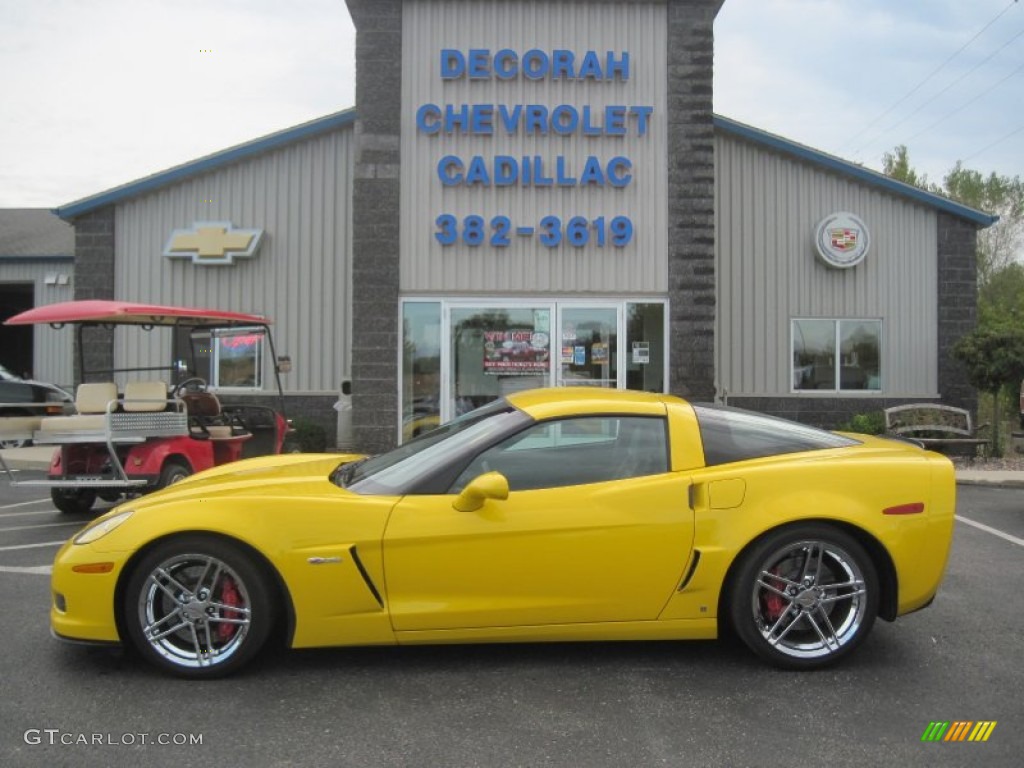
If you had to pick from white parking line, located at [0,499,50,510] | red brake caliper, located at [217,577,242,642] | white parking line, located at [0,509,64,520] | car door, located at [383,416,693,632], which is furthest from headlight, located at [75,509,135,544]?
white parking line, located at [0,499,50,510]

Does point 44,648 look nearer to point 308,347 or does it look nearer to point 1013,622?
point 1013,622

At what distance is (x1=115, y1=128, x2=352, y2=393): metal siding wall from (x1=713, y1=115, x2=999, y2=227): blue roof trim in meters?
6.57

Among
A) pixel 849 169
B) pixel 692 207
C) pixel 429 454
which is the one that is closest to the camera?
pixel 429 454

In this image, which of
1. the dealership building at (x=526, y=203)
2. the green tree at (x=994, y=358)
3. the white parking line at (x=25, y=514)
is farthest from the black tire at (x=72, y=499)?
the green tree at (x=994, y=358)

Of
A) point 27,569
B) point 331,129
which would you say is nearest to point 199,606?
point 27,569

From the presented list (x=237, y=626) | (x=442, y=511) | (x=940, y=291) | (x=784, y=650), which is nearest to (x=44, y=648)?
(x=237, y=626)

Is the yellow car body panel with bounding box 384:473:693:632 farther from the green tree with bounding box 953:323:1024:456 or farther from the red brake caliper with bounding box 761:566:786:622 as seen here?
the green tree with bounding box 953:323:1024:456

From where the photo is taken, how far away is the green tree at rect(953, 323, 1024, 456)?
43.3ft

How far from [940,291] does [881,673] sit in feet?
40.1

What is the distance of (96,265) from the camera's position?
49.5 ft

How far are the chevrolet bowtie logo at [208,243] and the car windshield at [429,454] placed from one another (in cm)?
1093

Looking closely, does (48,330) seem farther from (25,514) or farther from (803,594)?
(803,594)

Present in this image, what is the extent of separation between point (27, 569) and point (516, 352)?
7088 millimetres

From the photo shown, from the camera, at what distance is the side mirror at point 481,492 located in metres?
3.99
